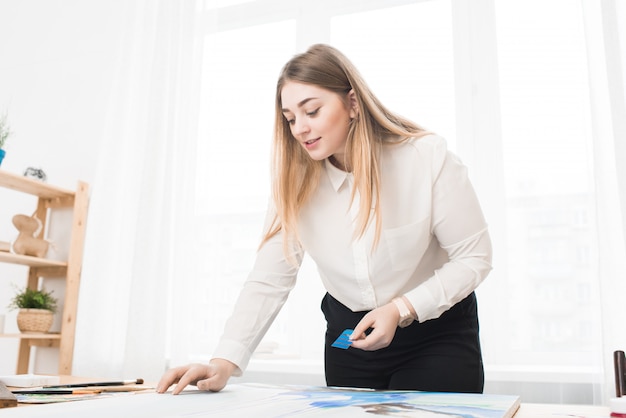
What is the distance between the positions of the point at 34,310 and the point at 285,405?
2.01 m

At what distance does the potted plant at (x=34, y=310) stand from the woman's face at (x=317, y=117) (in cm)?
175

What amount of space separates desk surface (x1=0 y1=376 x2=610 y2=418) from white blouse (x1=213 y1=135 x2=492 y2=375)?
0.72 ft

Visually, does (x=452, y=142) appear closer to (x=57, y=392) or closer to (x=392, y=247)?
(x=392, y=247)

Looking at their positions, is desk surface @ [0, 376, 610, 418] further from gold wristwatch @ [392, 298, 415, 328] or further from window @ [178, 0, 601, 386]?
window @ [178, 0, 601, 386]

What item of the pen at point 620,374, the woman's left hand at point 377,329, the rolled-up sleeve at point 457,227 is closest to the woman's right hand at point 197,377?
the woman's left hand at point 377,329

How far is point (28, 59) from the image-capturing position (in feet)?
9.86

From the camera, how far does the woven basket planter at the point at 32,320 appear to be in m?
2.44

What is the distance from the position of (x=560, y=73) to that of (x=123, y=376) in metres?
2.01

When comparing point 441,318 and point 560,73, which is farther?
point 560,73

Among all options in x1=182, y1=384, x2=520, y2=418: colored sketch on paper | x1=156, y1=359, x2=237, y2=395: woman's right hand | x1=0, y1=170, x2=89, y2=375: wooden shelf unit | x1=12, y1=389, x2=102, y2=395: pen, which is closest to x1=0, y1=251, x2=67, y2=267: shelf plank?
x1=0, y1=170, x2=89, y2=375: wooden shelf unit

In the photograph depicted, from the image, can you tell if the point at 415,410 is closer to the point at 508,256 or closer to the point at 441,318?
the point at 441,318

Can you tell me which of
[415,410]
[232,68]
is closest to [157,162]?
[232,68]

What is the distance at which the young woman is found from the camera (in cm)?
113

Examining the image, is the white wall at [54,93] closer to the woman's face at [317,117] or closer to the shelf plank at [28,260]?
the shelf plank at [28,260]
